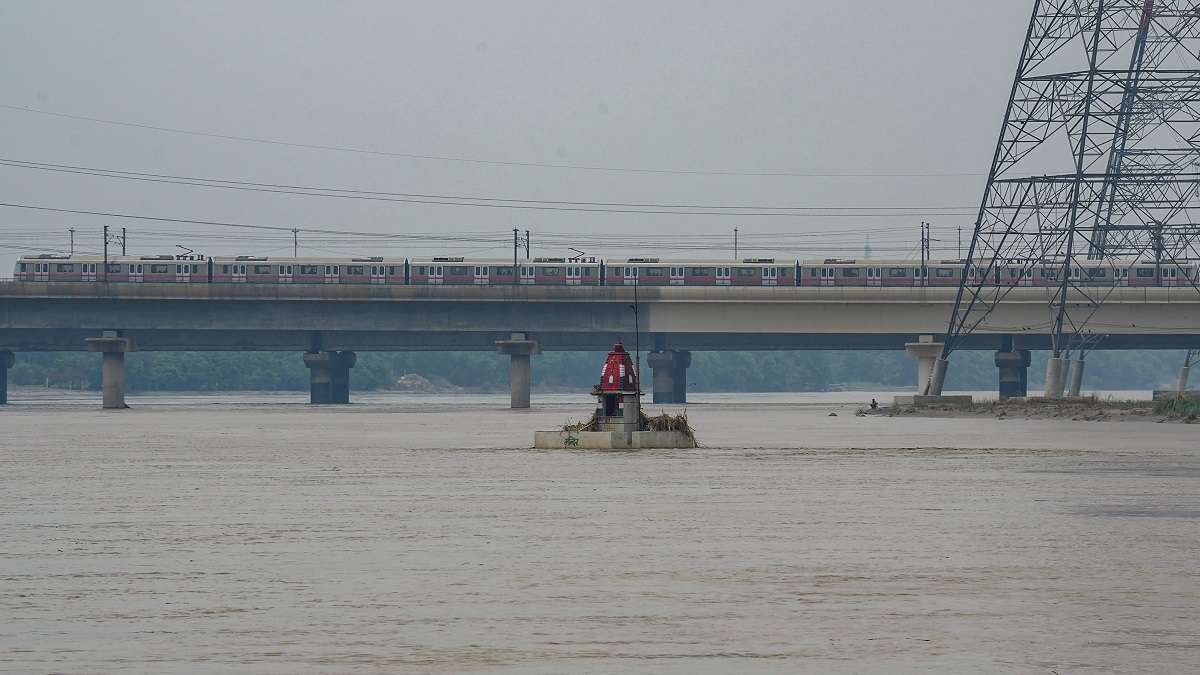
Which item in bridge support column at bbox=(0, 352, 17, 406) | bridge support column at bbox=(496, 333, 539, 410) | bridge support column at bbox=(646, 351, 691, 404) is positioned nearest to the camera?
bridge support column at bbox=(496, 333, 539, 410)

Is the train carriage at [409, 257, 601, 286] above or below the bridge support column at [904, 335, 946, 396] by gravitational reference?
above

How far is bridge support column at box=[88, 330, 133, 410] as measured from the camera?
398 feet

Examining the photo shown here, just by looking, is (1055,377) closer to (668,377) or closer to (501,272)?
(501,272)

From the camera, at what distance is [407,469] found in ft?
149

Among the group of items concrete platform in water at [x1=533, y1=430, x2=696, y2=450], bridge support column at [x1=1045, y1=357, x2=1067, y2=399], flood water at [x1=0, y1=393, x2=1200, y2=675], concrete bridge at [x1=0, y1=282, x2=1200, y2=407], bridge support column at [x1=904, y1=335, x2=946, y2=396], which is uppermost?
concrete bridge at [x1=0, y1=282, x2=1200, y2=407]

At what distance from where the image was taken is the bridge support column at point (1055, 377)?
326 ft

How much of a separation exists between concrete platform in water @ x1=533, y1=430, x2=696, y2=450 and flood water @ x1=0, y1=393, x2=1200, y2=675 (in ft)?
36.3

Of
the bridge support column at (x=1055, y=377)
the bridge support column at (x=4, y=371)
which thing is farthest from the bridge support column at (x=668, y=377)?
the bridge support column at (x=4, y=371)

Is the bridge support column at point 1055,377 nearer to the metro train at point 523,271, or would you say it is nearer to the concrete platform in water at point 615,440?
the metro train at point 523,271

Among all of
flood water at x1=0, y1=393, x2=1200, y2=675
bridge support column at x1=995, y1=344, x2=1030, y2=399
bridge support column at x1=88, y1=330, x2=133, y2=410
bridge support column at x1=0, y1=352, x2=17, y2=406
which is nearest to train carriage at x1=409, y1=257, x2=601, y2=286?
bridge support column at x1=88, y1=330, x2=133, y2=410

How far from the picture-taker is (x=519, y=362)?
413 feet

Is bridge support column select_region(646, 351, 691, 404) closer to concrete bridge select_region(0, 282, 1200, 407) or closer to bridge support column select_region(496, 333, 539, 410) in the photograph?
concrete bridge select_region(0, 282, 1200, 407)

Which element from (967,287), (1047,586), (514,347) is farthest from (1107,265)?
(1047,586)

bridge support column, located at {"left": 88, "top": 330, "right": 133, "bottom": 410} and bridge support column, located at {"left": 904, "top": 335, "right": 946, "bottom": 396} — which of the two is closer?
bridge support column, located at {"left": 88, "top": 330, "right": 133, "bottom": 410}
